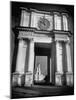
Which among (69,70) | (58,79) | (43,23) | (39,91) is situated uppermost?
(43,23)

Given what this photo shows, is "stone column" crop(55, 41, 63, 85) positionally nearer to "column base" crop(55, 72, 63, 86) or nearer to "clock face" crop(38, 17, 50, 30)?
"column base" crop(55, 72, 63, 86)

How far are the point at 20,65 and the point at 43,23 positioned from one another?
0.62m

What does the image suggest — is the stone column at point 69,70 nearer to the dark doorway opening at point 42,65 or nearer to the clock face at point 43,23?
the dark doorway opening at point 42,65

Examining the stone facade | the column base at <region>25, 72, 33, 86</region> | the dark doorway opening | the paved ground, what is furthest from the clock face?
the paved ground

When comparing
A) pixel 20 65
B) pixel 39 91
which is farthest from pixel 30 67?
pixel 39 91

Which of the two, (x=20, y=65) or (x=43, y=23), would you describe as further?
(x=43, y=23)

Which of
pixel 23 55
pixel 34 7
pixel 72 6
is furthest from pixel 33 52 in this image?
pixel 72 6

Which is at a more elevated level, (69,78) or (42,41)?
(42,41)

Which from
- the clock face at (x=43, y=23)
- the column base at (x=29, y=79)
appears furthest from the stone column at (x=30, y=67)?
the clock face at (x=43, y=23)

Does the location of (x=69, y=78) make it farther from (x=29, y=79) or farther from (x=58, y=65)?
(x=29, y=79)

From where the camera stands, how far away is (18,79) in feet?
7.88

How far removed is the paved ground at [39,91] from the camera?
240cm
